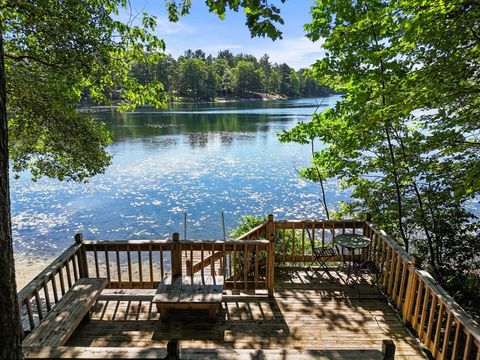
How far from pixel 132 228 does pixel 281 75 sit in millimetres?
90904

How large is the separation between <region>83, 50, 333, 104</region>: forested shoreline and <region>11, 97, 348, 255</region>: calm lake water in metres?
45.5

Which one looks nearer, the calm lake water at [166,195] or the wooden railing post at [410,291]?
the wooden railing post at [410,291]

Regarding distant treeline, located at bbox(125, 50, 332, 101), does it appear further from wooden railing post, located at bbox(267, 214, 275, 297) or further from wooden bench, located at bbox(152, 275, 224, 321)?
wooden bench, located at bbox(152, 275, 224, 321)

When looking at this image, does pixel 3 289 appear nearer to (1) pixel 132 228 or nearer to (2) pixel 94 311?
(2) pixel 94 311

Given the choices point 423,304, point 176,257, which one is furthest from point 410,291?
point 176,257

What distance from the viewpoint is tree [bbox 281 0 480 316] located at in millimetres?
3805

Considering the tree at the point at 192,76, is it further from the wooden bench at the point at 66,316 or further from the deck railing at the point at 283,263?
the wooden bench at the point at 66,316

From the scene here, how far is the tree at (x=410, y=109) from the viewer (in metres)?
3.80

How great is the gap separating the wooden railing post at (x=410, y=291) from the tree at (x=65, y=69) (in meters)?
4.40

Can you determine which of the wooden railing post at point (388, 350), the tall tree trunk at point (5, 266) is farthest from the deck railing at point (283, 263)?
the tall tree trunk at point (5, 266)

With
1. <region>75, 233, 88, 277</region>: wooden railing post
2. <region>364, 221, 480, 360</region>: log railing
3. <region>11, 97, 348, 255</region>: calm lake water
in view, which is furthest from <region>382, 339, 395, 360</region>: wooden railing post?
<region>11, 97, 348, 255</region>: calm lake water

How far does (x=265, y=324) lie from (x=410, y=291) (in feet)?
5.99

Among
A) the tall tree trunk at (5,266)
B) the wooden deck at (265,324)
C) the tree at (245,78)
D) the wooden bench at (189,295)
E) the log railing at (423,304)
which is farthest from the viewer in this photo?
the tree at (245,78)

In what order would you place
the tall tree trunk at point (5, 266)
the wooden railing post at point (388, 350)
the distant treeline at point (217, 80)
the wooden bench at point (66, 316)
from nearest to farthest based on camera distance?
the tall tree trunk at point (5, 266) < the wooden railing post at point (388, 350) < the wooden bench at point (66, 316) < the distant treeline at point (217, 80)
